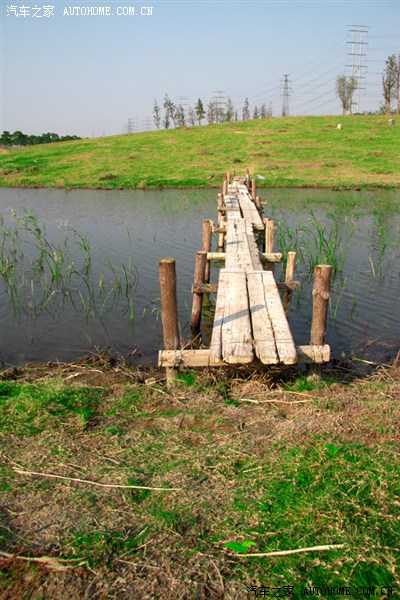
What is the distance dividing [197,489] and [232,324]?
7.33 ft

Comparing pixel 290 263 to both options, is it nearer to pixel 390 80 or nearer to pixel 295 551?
pixel 295 551

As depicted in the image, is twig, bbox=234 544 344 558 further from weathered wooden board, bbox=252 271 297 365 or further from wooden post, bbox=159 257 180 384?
wooden post, bbox=159 257 180 384

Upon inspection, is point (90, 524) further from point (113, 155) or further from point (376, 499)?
point (113, 155)

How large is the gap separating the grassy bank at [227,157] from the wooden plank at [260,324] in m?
22.1

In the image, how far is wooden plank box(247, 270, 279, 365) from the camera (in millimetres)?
4637

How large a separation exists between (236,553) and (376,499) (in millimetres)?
1059

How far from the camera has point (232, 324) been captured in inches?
209

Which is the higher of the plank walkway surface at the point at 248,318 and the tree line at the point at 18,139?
the tree line at the point at 18,139

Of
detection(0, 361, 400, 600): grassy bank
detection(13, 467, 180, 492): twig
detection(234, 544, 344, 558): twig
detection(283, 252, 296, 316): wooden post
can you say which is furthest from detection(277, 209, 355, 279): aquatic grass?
detection(234, 544, 344, 558): twig

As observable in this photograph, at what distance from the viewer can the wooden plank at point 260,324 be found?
4637mm

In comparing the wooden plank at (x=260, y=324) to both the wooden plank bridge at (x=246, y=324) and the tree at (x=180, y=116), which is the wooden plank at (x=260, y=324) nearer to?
the wooden plank bridge at (x=246, y=324)

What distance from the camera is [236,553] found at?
2799 millimetres

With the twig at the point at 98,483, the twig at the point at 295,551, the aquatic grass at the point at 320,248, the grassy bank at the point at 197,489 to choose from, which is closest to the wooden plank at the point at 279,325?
the grassy bank at the point at 197,489

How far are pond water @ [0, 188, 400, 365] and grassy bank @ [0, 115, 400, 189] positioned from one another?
11.3 m
